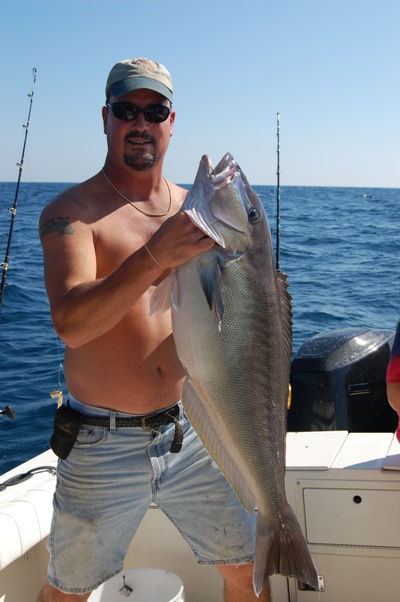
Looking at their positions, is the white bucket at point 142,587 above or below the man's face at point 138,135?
below

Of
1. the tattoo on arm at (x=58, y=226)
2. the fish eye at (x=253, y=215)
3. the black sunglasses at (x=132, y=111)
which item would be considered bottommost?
the tattoo on arm at (x=58, y=226)

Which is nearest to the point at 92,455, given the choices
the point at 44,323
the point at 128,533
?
the point at 128,533

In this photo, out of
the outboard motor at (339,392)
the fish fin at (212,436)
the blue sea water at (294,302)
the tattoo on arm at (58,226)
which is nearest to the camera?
the fish fin at (212,436)

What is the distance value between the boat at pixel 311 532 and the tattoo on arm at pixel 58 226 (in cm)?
141

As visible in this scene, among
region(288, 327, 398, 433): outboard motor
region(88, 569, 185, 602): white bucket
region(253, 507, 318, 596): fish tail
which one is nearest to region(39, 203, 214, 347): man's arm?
region(253, 507, 318, 596): fish tail

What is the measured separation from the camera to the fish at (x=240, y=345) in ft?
7.41

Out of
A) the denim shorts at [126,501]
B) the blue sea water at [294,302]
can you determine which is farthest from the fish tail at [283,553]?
the blue sea water at [294,302]

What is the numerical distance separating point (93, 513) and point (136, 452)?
28 centimetres

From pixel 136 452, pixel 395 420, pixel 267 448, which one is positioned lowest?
pixel 395 420

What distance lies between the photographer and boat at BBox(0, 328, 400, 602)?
3391mm

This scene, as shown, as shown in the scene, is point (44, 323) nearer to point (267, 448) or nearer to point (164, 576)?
point (164, 576)

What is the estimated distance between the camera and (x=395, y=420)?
4902 millimetres

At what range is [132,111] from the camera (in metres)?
2.84

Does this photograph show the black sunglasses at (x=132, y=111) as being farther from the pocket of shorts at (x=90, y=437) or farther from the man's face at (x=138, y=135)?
the pocket of shorts at (x=90, y=437)
